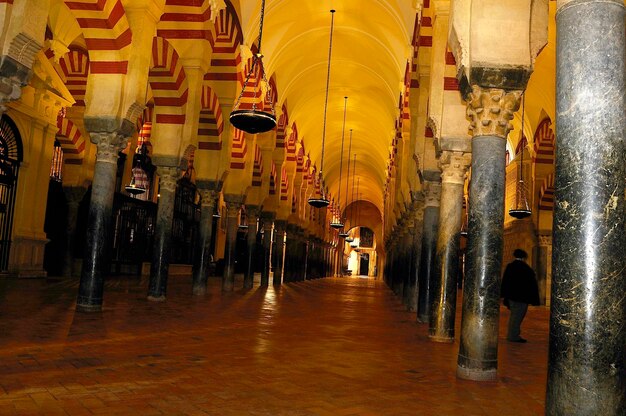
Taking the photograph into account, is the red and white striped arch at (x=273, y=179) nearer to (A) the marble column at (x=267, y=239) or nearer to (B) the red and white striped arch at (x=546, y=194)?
(A) the marble column at (x=267, y=239)

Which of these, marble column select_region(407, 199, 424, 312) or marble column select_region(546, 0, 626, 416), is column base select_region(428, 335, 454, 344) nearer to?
marble column select_region(546, 0, 626, 416)

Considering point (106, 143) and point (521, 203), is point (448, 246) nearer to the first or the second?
point (106, 143)

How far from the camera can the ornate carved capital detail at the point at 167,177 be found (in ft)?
26.6

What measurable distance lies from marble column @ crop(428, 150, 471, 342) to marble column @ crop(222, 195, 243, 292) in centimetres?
675

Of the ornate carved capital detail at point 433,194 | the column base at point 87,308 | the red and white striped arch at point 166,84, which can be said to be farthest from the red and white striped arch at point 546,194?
the column base at point 87,308

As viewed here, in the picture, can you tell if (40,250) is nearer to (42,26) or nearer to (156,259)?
(156,259)

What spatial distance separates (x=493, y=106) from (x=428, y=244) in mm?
3660

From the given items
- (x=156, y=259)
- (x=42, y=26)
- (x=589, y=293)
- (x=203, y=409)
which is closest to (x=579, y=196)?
(x=589, y=293)

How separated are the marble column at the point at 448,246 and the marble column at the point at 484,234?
117 centimetres

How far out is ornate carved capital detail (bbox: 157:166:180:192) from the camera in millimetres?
8109

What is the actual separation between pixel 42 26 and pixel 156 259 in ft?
12.9

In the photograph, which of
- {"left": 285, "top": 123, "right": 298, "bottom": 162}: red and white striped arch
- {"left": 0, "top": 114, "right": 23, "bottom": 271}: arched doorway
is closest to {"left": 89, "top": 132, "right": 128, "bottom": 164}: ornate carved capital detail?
{"left": 0, "top": 114, "right": 23, "bottom": 271}: arched doorway

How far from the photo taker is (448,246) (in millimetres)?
5391

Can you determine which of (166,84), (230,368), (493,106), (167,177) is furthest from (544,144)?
(230,368)
